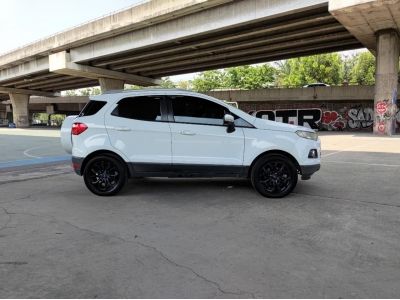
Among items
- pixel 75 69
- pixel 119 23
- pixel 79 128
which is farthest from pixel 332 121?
pixel 79 128

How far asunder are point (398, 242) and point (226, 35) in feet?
81.1

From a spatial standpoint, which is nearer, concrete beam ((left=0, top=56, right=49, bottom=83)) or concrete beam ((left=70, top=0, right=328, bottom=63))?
concrete beam ((left=70, top=0, right=328, bottom=63))

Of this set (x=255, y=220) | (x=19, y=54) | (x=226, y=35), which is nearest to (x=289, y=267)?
(x=255, y=220)

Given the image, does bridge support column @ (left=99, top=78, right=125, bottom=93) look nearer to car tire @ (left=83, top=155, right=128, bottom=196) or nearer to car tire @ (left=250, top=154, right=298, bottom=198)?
car tire @ (left=83, top=155, right=128, bottom=196)

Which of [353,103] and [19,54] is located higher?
[19,54]

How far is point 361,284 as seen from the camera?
3.13 m

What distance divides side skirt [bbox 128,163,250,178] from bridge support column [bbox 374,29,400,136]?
21.2 m

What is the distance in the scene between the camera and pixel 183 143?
626 cm

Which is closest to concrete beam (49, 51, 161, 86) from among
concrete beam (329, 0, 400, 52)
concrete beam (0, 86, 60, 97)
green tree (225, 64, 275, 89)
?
green tree (225, 64, 275, 89)

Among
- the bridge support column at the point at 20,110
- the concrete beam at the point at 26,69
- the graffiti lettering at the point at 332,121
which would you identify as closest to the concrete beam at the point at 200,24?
the concrete beam at the point at 26,69

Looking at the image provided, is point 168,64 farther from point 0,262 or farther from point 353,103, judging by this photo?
point 0,262

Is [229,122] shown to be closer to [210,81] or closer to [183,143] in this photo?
[183,143]

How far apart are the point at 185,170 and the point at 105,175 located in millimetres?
1452

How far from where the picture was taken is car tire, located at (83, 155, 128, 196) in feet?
21.0
